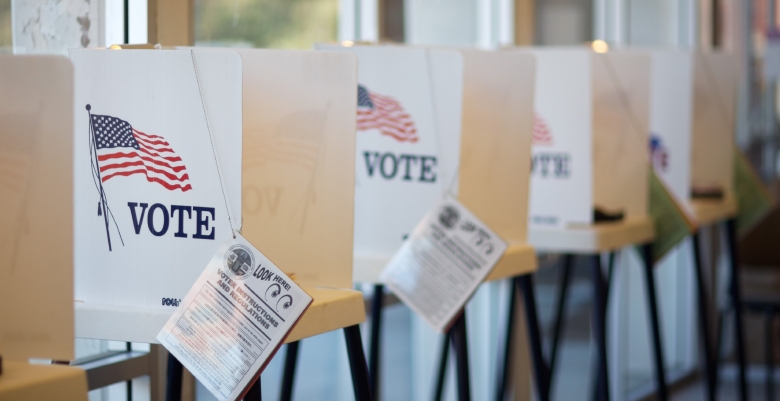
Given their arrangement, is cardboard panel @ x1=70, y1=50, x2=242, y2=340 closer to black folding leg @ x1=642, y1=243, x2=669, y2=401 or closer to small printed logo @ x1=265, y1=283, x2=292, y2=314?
small printed logo @ x1=265, y1=283, x2=292, y2=314

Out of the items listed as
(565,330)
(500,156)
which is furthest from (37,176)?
(565,330)

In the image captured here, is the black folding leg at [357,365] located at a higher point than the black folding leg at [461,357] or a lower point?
higher

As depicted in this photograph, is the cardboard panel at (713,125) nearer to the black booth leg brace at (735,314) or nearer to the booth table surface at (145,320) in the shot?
the black booth leg brace at (735,314)

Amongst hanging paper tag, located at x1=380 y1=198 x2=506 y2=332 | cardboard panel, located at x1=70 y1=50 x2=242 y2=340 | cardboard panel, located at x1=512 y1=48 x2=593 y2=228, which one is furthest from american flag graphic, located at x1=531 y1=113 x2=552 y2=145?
cardboard panel, located at x1=70 y1=50 x2=242 y2=340

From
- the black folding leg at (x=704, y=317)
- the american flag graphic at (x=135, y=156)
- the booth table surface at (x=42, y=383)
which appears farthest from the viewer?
the black folding leg at (x=704, y=317)

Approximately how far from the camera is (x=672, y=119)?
8.04ft

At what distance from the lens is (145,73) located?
1127 mm

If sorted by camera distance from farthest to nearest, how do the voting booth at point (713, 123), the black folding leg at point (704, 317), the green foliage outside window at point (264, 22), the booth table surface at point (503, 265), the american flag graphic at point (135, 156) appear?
the voting booth at point (713, 123) → the black folding leg at point (704, 317) → the green foliage outside window at point (264, 22) → the booth table surface at point (503, 265) → the american flag graphic at point (135, 156)

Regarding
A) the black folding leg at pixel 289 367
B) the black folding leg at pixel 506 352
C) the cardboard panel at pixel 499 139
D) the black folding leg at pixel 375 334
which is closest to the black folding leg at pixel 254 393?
the black folding leg at pixel 289 367

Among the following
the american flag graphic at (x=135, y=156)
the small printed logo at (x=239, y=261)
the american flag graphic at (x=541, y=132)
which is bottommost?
the small printed logo at (x=239, y=261)

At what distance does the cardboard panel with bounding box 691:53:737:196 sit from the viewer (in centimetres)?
271

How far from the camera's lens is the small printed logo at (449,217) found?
1411mm

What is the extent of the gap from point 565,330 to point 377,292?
2.24 m

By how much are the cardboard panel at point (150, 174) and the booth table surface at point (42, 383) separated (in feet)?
0.62
